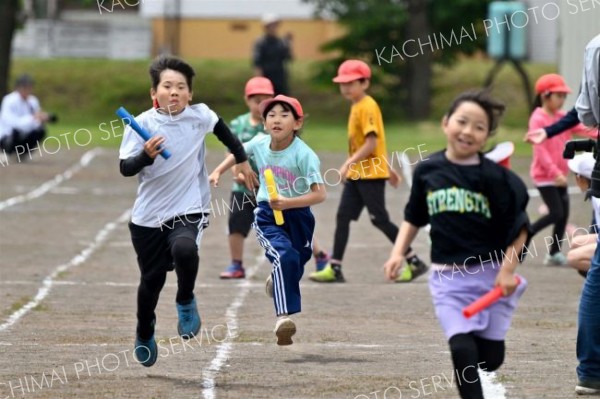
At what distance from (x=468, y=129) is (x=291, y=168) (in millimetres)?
2960

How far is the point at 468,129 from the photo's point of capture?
7230mm

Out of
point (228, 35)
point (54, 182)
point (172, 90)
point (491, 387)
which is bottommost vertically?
point (491, 387)

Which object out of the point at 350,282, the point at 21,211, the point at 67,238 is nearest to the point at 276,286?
the point at 350,282

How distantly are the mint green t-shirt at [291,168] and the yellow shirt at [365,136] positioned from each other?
12.4 feet

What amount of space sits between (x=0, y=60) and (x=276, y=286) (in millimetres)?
30243

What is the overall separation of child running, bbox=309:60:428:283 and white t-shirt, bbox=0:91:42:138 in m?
14.4

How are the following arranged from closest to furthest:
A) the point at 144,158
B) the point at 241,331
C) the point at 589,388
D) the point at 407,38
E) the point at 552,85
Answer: the point at 589,388
the point at 144,158
the point at 241,331
the point at 552,85
the point at 407,38

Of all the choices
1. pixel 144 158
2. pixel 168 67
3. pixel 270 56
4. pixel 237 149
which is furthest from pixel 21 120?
pixel 144 158

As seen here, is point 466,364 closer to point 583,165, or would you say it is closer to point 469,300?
point 469,300

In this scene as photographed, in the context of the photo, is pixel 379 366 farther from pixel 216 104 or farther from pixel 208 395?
pixel 216 104

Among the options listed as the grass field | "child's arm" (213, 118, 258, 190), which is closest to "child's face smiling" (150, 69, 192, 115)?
"child's arm" (213, 118, 258, 190)

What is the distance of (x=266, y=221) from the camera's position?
394 inches

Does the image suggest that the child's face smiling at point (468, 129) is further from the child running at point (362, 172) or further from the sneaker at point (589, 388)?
the child running at point (362, 172)

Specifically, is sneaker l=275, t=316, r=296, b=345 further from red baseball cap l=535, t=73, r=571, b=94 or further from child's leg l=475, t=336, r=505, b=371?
red baseball cap l=535, t=73, r=571, b=94
